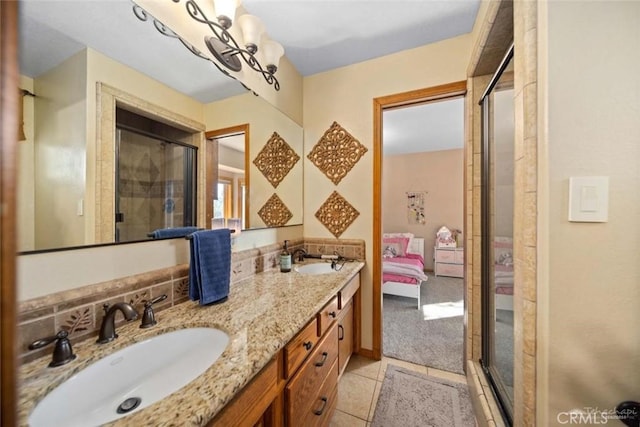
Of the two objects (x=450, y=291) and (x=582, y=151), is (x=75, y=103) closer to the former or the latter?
(x=582, y=151)

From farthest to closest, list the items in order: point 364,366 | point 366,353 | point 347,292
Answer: point 366,353 < point 364,366 < point 347,292

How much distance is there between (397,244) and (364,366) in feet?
9.30

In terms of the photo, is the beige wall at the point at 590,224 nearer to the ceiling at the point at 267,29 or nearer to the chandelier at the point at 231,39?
the ceiling at the point at 267,29

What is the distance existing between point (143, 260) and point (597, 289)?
153 centimetres

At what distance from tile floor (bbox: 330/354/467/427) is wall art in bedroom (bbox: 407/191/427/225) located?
354 cm

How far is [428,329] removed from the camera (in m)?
2.47

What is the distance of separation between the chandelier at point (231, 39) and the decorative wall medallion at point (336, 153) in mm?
664

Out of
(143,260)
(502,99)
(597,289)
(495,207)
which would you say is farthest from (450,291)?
(143,260)

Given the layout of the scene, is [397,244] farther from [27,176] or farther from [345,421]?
[27,176]

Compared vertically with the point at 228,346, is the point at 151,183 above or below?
above

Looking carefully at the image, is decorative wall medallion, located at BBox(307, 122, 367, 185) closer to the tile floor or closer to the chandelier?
the chandelier

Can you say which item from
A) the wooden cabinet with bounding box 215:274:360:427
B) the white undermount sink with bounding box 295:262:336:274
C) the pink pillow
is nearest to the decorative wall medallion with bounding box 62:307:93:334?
the wooden cabinet with bounding box 215:274:360:427

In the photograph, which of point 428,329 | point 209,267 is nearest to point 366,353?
point 428,329

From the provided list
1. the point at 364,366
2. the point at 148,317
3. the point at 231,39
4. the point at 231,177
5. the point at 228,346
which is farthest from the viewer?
the point at 364,366
